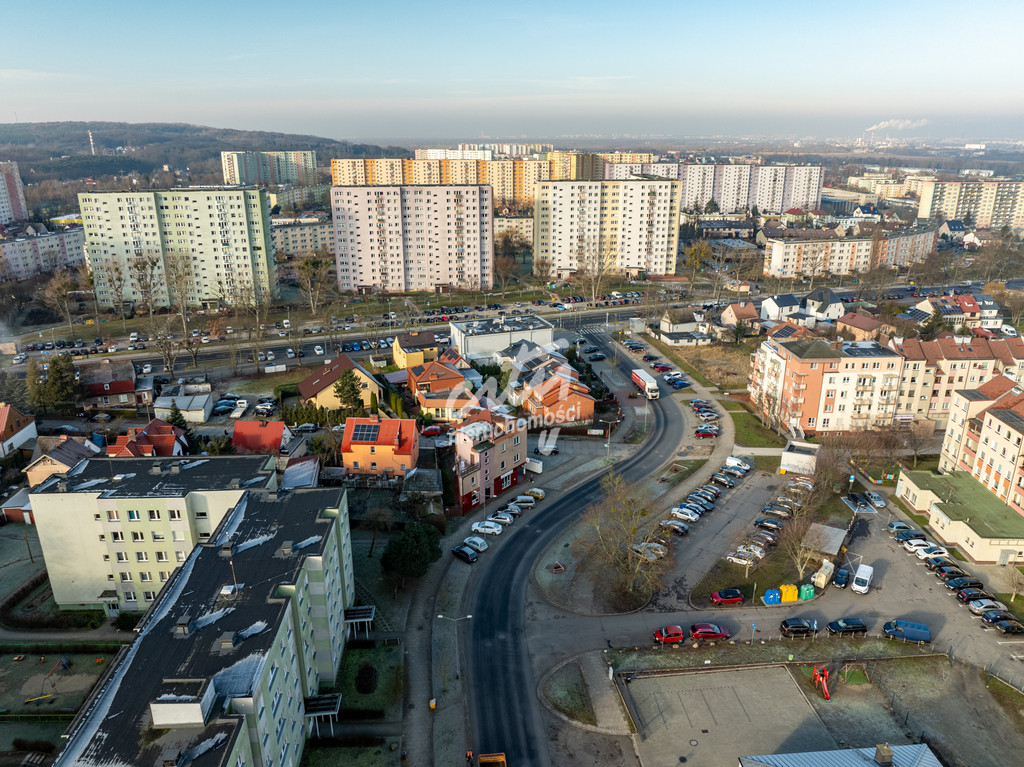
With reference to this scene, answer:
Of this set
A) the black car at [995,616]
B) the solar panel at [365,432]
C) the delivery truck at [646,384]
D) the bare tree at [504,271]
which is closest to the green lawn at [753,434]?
the delivery truck at [646,384]

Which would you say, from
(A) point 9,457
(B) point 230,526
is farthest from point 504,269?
(B) point 230,526

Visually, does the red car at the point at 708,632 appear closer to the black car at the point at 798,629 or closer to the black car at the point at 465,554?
the black car at the point at 798,629

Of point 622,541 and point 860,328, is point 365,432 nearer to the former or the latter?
point 622,541

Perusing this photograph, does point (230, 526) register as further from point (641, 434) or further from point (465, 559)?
point (641, 434)

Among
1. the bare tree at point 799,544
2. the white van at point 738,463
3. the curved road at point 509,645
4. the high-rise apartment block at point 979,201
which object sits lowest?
the curved road at point 509,645

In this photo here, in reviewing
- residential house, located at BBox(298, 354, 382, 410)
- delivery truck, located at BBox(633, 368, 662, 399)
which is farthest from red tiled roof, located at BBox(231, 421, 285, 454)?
delivery truck, located at BBox(633, 368, 662, 399)

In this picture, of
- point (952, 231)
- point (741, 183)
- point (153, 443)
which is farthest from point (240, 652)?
point (741, 183)
